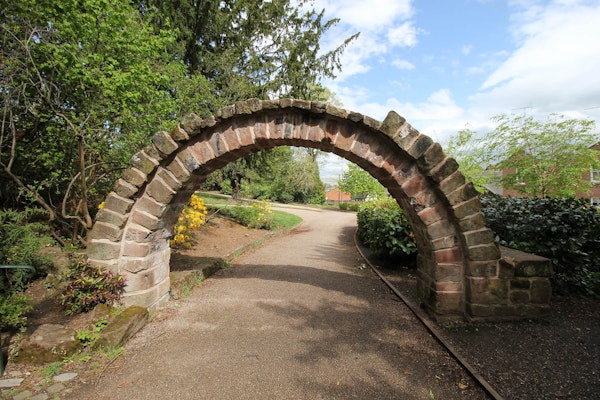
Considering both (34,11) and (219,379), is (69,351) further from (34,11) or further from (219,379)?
(34,11)

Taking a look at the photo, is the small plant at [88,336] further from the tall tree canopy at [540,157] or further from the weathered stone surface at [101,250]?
the tall tree canopy at [540,157]

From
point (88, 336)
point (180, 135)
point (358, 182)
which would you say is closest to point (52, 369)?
point (88, 336)

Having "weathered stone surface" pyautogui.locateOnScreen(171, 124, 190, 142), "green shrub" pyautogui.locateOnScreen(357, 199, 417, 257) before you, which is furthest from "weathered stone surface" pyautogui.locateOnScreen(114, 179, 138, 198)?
"green shrub" pyautogui.locateOnScreen(357, 199, 417, 257)

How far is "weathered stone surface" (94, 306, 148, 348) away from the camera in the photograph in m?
3.08

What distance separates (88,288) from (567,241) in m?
6.97

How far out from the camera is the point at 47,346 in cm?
282

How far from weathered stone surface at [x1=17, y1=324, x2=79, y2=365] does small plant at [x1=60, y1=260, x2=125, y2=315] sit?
1.58 ft

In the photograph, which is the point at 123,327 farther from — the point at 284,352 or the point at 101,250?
the point at 284,352

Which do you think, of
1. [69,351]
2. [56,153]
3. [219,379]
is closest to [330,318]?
[219,379]

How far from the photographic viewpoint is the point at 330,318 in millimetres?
3988

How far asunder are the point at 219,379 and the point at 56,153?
5729mm

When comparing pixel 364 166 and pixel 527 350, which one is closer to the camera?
pixel 527 350

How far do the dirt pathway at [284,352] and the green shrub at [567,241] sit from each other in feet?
8.30

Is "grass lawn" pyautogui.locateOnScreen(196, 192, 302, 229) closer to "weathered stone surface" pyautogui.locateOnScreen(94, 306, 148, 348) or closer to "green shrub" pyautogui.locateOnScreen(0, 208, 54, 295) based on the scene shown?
"green shrub" pyautogui.locateOnScreen(0, 208, 54, 295)
